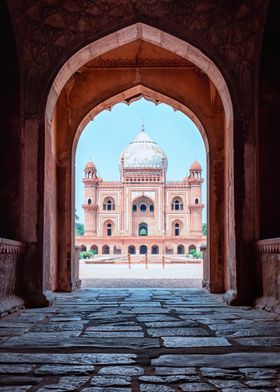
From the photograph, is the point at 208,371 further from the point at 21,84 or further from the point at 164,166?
the point at 164,166

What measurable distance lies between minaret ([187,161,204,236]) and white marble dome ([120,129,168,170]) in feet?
11.0

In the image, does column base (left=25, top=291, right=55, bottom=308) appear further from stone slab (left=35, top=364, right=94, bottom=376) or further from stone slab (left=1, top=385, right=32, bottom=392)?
stone slab (left=1, top=385, right=32, bottom=392)

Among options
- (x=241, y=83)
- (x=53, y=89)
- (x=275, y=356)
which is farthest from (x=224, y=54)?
(x=275, y=356)

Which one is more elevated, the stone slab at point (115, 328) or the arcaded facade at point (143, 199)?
the arcaded facade at point (143, 199)

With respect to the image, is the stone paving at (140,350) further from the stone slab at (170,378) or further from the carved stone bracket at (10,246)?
the carved stone bracket at (10,246)

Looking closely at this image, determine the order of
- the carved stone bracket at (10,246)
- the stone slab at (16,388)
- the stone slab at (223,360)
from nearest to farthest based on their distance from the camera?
the stone slab at (16,388)
the stone slab at (223,360)
the carved stone bracket at (10,246)

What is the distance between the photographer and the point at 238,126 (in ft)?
21.8

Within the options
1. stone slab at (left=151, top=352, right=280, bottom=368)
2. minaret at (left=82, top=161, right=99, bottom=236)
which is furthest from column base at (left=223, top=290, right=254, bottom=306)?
minaret at (left=82, top=161, right=99, bottom=236)

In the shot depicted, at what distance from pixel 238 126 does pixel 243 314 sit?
2506 mm

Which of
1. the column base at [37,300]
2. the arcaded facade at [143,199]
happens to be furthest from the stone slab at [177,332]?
the arcaded facade at [143,199]

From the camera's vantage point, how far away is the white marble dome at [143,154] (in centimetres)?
5622

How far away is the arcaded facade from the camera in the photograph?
5628cm

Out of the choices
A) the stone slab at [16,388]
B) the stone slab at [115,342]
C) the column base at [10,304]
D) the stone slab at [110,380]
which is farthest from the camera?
the column base at [10,304]

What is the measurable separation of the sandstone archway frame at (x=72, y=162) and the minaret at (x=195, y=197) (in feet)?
155
